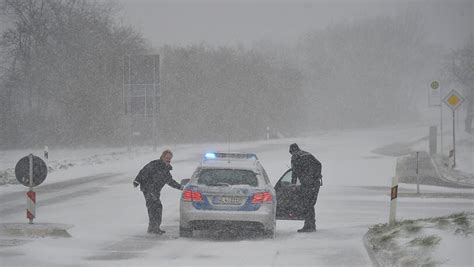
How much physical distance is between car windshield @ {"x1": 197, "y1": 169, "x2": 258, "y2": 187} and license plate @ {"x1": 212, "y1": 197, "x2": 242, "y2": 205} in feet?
1.22

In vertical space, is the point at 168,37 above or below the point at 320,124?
above

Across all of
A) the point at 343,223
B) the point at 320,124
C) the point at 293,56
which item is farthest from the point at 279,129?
the point at 343,223

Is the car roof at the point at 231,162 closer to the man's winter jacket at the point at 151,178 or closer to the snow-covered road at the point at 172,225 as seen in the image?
the man's winter jacket at the point at 151,178

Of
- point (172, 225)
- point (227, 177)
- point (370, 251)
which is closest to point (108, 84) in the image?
point (172, 225)

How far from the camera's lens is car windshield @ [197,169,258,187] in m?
14.8

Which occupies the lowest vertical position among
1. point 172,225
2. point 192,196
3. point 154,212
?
point 172,225

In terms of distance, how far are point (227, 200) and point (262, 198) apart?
0.61 m

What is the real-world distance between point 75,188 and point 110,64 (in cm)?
3973

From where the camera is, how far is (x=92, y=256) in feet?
40.2

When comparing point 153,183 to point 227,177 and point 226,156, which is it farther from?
point 227,177

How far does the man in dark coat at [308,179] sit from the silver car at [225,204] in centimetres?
140

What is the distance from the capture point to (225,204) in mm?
14445

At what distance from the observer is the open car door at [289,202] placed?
1664 cm

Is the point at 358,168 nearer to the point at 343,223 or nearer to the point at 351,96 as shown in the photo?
the point at 343,223
